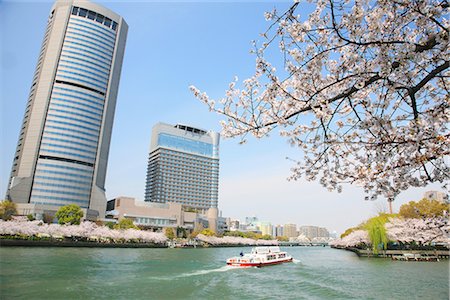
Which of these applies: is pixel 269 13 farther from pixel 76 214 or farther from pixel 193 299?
pixel 76 214

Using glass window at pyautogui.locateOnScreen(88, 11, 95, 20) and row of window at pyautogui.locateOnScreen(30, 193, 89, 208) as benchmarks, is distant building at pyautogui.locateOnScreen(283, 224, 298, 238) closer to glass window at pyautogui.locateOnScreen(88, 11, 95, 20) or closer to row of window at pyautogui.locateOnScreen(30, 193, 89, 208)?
row of window at pyautogui.locateOnScreen(30, 193, 89, 208)

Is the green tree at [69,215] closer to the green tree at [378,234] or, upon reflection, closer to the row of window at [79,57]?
the row of window at [79,57]

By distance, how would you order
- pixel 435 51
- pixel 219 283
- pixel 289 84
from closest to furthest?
pixel 435 51 → pixel 289 84 → pixel 219 283

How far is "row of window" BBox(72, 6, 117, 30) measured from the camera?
260ft

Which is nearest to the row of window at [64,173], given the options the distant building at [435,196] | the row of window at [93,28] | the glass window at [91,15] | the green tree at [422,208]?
the row of window at [93,28]

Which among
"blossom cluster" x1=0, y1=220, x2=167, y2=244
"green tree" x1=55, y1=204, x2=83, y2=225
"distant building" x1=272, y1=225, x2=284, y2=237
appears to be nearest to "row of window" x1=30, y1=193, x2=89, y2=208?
"green tree" x1=55, y1=204, x2=83, y2=225

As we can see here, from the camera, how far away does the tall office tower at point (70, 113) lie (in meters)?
66.4

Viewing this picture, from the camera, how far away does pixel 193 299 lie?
12734mm

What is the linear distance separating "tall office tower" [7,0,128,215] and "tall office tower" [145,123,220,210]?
37384 millimetres

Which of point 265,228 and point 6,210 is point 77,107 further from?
point 265,228

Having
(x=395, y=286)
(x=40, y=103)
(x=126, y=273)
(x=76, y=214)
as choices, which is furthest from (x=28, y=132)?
(x=395, y=286)

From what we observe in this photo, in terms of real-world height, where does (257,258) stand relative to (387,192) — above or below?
below

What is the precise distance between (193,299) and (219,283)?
198 inches

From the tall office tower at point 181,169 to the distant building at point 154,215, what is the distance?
24.4 metres
